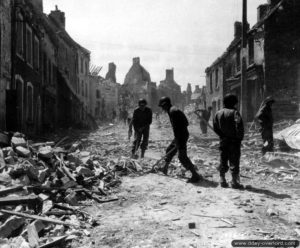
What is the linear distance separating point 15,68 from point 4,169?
9.42m

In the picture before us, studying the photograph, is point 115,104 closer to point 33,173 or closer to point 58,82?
point 58,82

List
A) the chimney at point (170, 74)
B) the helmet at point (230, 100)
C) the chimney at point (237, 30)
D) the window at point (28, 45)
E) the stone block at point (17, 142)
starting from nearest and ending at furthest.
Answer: the helmet at point (230, 100) → the stone block at point (17, 142) → the window at point (28, 45) → the chimney at point (237, 30) → the chimney at point (170, 74)

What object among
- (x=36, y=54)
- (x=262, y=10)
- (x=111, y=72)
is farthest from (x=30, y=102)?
(x=111, y=72)

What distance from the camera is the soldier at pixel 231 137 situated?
22.0 ft

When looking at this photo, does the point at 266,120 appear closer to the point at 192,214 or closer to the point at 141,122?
the point at 141,122

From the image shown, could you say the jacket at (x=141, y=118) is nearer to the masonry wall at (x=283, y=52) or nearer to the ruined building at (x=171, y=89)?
the masonry wall at (x=283, y=52)

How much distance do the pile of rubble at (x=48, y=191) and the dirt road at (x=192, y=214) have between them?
11.4 inches

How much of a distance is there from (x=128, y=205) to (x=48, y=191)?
1368 mm

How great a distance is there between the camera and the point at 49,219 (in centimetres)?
459

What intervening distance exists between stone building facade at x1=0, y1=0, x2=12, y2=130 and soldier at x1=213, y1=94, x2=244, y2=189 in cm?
908

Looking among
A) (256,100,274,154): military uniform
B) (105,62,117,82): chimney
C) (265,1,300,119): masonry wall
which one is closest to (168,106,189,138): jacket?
(256,100,274,154): military uniform

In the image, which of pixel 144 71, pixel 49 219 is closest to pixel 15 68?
pixel 49 219

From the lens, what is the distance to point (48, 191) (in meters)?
5.87

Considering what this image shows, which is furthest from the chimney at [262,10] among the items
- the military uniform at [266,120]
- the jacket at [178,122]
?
the jacket at [178,122]
